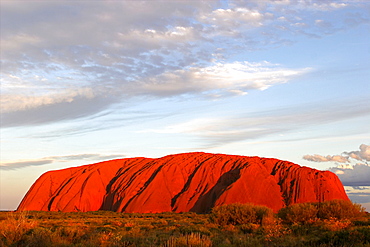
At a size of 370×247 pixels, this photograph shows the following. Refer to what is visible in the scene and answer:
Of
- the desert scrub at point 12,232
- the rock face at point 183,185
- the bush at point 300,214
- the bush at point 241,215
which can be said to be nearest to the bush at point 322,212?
the bush at point 300,214

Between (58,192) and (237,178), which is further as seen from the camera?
(58,192)

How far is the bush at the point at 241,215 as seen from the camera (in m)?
22.5

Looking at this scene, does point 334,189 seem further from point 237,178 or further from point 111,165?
point 111,165

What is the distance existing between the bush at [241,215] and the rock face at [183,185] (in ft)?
114

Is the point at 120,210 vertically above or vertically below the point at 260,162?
below

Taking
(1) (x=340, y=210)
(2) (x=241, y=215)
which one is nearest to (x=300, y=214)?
(1) (x=340, y=210)

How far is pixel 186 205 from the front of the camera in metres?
62.6

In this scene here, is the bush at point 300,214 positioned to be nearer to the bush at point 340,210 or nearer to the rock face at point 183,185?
the bush at point 340,210

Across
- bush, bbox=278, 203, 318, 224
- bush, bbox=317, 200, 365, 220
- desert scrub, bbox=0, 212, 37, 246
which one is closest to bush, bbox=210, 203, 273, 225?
bush, bbox=278, 203, 318, 224

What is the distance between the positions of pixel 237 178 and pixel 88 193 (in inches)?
1240

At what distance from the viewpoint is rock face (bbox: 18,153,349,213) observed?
61531mm

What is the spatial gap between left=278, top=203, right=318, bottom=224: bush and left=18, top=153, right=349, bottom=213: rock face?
35.6 metres

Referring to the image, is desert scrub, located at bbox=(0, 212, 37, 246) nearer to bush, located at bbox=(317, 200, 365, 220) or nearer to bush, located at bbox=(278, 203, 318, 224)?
bush, located at bbox=(278, 203, 318, 224)

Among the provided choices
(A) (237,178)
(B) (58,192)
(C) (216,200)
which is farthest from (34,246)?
(B) (58,192)
